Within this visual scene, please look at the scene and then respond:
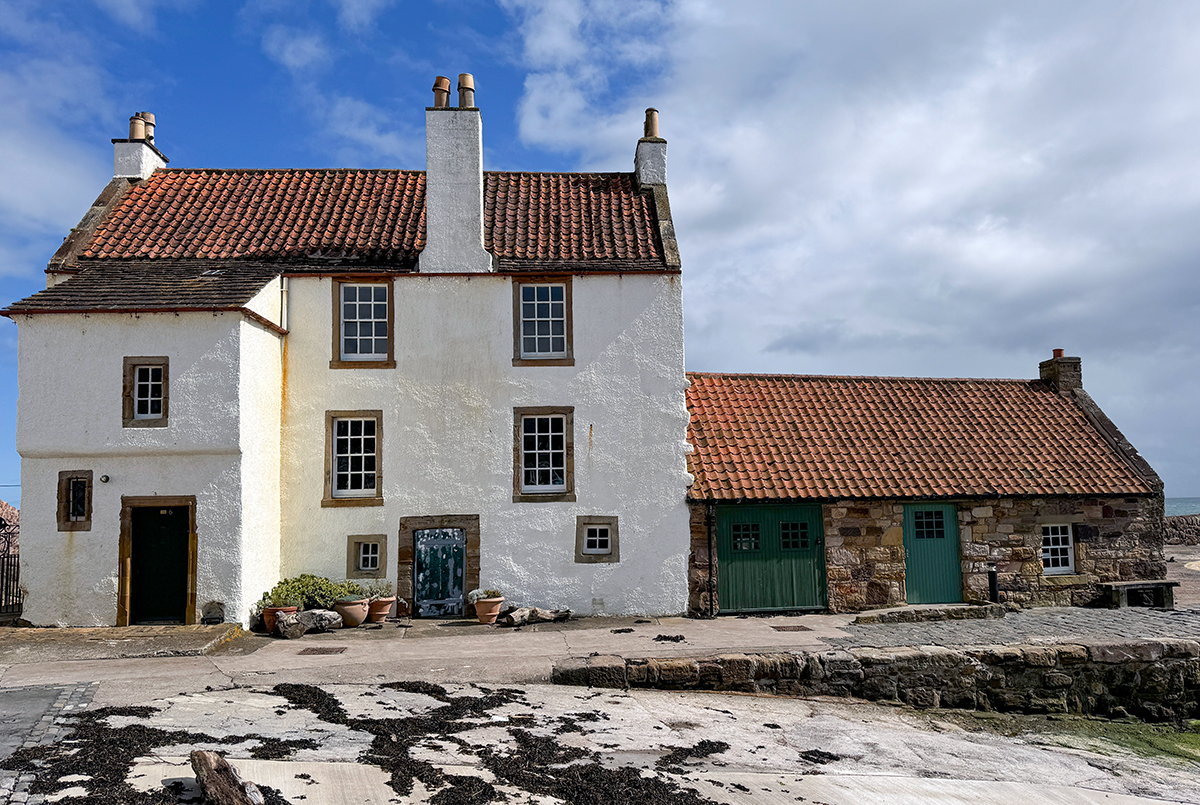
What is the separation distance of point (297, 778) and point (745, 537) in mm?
10947

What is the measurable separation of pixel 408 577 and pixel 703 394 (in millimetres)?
7579

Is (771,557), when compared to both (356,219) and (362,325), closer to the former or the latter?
(362,325)

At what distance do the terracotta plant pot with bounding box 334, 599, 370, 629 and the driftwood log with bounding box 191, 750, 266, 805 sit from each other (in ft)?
27.3

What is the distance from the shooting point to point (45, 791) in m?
6.55

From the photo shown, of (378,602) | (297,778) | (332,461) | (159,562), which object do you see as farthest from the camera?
(332,461)

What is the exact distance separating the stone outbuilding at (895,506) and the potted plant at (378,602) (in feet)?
18.7

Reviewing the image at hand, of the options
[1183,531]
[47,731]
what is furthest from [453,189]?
[1183,531]

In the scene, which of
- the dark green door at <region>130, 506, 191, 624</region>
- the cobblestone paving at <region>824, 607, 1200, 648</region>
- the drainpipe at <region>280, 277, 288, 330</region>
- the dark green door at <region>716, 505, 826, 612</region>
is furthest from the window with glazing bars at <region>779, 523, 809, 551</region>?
the dark green door at <region>130, 506, 191, 624</region>

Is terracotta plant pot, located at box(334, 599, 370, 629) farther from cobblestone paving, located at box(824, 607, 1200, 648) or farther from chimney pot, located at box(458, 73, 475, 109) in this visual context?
chimney pot, located at box(458, 73, 475, 109)

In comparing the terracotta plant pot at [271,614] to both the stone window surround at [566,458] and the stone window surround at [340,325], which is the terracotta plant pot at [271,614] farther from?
the stone window surround at [340,325]

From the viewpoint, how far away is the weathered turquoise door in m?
15.8

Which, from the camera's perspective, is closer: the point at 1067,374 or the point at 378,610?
the point at 378,610

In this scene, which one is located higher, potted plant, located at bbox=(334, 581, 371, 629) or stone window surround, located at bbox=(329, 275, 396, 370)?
stone window surround, located at bbox=(329, 275, 396, 370)

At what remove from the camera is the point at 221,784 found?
6340 mm
